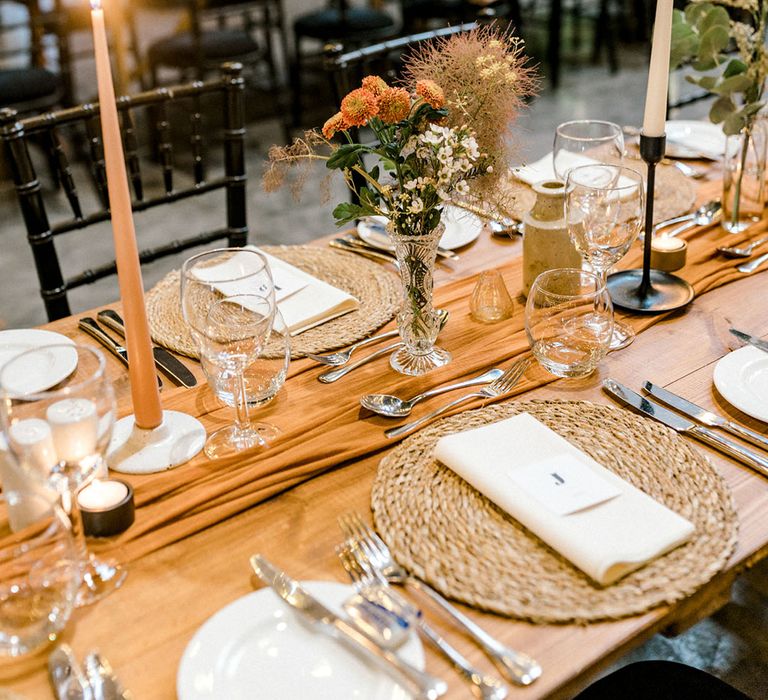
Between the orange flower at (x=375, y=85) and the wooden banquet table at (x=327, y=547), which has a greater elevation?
the orange flower at (x=375, y=85)

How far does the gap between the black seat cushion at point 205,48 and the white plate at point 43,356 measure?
310cm

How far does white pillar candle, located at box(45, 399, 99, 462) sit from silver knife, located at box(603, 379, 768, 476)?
70cm

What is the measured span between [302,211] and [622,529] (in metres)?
3.18

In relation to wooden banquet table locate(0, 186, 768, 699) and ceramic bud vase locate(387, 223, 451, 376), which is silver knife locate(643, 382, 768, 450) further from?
ceramic bud vase locate(387, 223, 451, 376)

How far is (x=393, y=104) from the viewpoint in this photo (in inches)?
46.6

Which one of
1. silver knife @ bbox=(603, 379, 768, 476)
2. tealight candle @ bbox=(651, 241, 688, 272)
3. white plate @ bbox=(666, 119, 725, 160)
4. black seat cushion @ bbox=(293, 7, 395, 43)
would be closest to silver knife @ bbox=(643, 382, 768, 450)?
silver knife @ bbox=(603, 379, 768, 476)

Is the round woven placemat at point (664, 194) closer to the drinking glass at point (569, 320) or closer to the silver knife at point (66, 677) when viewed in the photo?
the drinking glass at point (569, 320)

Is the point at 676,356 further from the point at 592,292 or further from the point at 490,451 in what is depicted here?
Answer: the point at 490,451

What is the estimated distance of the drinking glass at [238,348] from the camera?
3.84 feet

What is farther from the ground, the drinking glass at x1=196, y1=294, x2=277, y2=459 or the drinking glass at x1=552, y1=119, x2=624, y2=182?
the drinking glass at x1=552, y1=119, x2=624, y2=182

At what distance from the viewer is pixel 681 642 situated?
6.14ft

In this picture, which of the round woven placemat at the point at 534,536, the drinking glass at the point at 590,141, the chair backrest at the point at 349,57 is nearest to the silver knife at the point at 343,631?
the round woven placemat at the point at 534,536

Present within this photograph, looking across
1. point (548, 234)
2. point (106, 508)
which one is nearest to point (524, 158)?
point (548, 234)

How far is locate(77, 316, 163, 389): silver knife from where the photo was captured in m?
1.39
